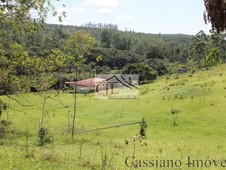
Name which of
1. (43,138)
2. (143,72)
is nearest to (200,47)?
(143,72)

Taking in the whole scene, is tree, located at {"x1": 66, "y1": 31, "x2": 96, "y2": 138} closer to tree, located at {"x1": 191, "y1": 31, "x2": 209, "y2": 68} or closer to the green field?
the green field

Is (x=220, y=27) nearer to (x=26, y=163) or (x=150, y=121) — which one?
(x=26, y=163)

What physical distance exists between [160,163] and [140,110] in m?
27.1

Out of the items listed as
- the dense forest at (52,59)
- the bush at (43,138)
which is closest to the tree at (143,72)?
the dense forest at (52,59)

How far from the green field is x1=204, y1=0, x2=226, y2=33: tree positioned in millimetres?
7986

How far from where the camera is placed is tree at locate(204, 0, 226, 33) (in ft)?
17.5

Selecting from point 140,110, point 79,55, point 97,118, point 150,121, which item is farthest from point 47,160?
point 140,110

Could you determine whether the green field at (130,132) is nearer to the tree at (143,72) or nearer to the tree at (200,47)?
the tree at (143,72)

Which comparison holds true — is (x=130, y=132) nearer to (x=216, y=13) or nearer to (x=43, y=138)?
(x=43, y=138)

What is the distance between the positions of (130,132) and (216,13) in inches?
1071

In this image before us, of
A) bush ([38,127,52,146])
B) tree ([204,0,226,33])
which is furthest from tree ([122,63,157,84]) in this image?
tree ([204,0,226,33])

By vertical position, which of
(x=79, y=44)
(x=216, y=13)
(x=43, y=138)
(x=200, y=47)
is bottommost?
(x=43, y=138)

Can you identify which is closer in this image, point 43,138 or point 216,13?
point 216,13

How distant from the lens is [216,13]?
539 cm
